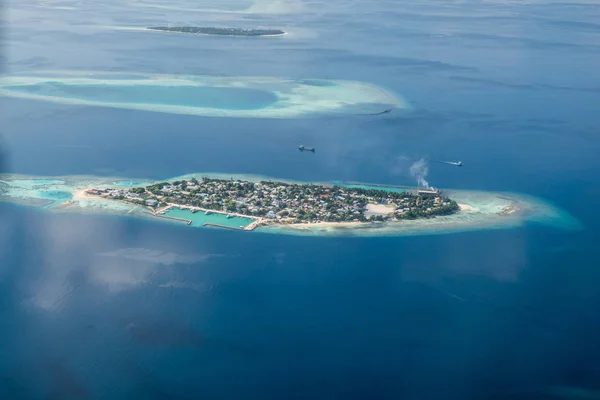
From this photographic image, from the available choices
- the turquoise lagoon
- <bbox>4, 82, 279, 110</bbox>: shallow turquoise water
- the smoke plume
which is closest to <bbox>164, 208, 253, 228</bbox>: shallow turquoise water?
the smoke plume

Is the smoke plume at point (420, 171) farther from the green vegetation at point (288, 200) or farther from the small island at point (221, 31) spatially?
the small island at point (221, 31)

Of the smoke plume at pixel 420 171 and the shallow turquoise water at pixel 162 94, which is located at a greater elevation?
the shallow turquoise water at pixel 162 94

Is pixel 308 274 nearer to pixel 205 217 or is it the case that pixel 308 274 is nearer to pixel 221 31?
pixel 205 217

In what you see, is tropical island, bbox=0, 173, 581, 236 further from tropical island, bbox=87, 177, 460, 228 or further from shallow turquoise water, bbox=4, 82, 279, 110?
shallow turquoise water, bbox=4, 82, 279, 110

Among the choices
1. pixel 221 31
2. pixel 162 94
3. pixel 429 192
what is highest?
pixel 221 31

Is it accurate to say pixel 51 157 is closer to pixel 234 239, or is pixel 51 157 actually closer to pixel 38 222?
pixel 38 222

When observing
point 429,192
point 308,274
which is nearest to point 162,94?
point 429,192

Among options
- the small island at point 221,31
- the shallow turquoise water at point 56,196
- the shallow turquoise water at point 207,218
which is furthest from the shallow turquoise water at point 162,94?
the small island at point 221,31
